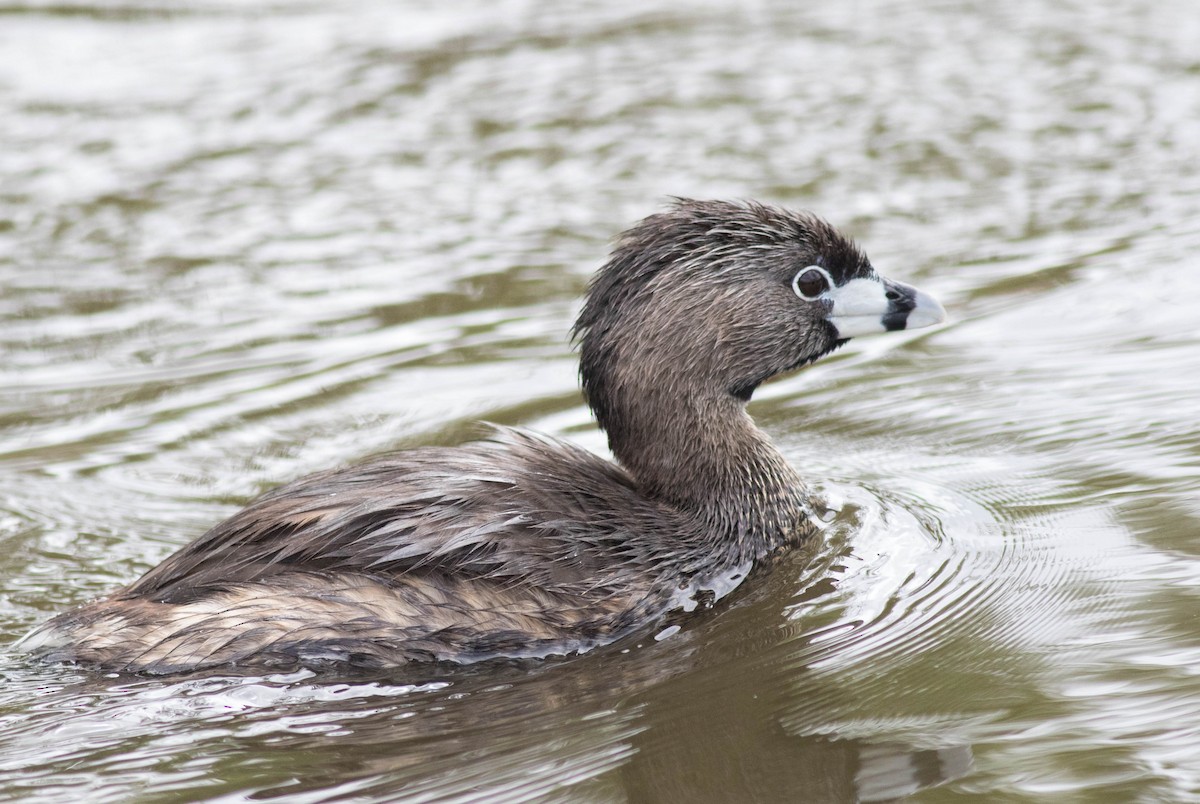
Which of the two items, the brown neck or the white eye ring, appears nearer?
the brown neck

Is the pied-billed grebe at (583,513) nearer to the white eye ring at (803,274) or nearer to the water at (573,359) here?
the white eye ring at (803,274)

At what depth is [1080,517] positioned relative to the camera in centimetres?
602

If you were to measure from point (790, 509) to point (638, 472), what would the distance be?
0.61m

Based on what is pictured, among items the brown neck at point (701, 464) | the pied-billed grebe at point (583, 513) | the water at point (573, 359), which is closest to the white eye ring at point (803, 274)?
the pied-billed grebe at point (583, 513)

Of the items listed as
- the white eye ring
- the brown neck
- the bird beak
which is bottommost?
the brown neck

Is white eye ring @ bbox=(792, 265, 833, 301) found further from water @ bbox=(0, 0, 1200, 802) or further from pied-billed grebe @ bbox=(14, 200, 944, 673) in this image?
water @ bbox=(0, 0, 1200, 802)

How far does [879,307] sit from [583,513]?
4.98ft

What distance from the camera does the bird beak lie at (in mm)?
6312

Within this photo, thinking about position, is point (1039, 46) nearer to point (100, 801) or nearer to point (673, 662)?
point (673, 662)

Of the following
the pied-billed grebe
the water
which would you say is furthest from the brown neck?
the water

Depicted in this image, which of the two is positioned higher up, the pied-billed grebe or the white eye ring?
the white eye ring

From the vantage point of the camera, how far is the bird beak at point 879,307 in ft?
20.7

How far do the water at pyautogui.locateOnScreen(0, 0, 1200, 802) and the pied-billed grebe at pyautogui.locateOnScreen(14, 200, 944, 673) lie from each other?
0.16 metres

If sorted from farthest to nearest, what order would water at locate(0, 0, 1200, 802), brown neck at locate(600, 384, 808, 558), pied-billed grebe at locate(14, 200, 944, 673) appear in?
1. brown neck at locate(600, 384, 808, 558)
2. pied-billed grebe at locate(14, 200, 944, 673)
3. water at locate(0, 0, 1200, 802)
